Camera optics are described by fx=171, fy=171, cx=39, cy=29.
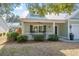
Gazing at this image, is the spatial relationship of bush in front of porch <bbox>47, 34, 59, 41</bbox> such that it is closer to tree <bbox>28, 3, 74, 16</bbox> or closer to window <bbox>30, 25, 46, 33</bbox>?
window <bbox>30, 25, 46, 33</bbox>

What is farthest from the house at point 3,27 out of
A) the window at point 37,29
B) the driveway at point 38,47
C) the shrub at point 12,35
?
the window at point 37,29

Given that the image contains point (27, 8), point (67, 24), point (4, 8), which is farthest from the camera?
point (67, 24)

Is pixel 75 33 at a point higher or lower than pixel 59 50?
higher

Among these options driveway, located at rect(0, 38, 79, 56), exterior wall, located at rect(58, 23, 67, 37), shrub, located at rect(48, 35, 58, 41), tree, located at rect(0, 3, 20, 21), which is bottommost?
driveway, located at rect(0, 38, 79, 56)

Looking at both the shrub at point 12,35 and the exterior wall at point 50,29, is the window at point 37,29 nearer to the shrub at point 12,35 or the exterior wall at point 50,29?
the exterior wall at point 50,29

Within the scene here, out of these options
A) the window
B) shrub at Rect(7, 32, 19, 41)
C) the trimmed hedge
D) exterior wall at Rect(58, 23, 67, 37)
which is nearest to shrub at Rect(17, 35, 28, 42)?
the trimmed hedge

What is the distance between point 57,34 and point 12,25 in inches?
65.4

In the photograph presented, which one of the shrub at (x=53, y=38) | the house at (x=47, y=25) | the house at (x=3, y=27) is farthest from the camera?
the house at (x=47, y=25)

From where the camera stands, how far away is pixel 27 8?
5676 millimetres

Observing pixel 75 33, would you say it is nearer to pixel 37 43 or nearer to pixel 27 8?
pixel 37 43

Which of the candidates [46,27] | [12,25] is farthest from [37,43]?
[12,25]

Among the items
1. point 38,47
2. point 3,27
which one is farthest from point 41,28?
point 3,27

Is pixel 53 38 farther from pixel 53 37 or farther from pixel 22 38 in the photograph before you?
pixel 22 38

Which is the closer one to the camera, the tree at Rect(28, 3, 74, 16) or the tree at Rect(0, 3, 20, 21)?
the tree at Rect(0, 3, 20, 21)
